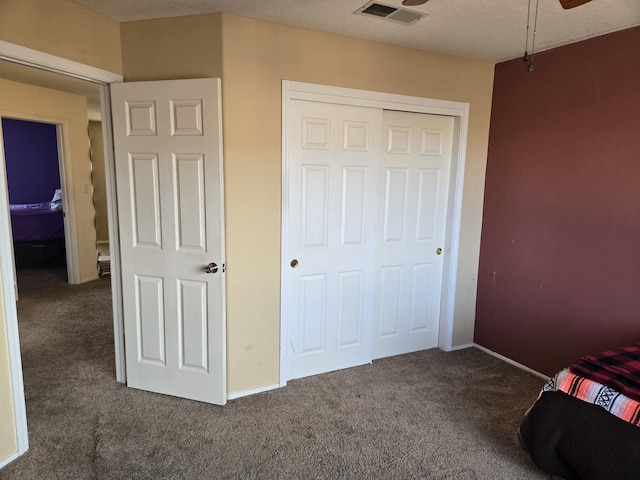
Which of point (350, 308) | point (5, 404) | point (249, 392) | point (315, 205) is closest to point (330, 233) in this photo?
point (315, 205)

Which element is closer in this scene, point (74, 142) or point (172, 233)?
point (172, 233)

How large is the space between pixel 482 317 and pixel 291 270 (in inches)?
71.5

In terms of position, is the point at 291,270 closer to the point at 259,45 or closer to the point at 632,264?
the point at 259,45

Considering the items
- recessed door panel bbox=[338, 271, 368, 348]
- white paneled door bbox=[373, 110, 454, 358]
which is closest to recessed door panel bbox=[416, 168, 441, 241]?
white paneled door bbox=[373, 110, 454, 358]

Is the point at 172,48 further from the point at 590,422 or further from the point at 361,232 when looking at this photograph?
the point at 590,422

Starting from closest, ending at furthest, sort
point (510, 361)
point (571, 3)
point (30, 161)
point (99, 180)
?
point (571, 3) → point (510, 361) → point (30, 161) → point (99, 180)

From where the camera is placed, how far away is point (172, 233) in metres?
2.50

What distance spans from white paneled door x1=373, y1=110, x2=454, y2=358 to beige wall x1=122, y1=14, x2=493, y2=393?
14.0 inches

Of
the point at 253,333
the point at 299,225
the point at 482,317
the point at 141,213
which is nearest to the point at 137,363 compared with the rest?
the point at 253,333

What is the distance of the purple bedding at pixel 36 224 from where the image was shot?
5.64 metres

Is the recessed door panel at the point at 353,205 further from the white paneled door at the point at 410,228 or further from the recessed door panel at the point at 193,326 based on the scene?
the recessed door panel at the point at 193,326

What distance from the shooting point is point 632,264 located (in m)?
2.46

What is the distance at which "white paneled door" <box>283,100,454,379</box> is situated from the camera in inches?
109

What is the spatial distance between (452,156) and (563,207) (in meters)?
0.91
